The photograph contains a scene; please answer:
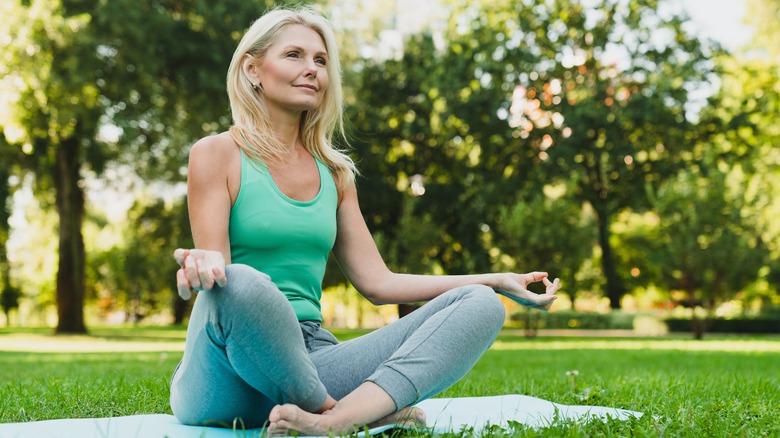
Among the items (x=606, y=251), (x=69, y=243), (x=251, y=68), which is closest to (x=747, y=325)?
(x=606, y=251)

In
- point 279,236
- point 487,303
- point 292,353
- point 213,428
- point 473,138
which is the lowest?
point 213,428

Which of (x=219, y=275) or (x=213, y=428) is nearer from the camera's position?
(x=219, y=275)

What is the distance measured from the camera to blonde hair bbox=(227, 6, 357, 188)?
300 cm

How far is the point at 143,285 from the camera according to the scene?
4056 centimetres

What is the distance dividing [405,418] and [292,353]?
53 centimetres

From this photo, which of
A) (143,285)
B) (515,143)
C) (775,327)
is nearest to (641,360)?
(515,143)

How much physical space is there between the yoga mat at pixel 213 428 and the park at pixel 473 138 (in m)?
8.37

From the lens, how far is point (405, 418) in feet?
8.84

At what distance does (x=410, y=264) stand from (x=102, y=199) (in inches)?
404

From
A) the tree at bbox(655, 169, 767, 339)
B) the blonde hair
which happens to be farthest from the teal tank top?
the tree at bbox(655, 169, 767, 339)

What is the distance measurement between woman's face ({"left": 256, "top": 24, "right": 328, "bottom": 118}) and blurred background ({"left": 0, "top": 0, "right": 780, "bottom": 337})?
521 inches

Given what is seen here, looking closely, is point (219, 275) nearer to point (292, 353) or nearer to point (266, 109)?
point (292, 353)

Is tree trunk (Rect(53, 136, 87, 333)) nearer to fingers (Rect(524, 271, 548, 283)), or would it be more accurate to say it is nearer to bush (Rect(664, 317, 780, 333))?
fingers (Rect(524, 271, 548, 283))

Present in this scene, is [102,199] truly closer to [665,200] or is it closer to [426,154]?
[426,154]
